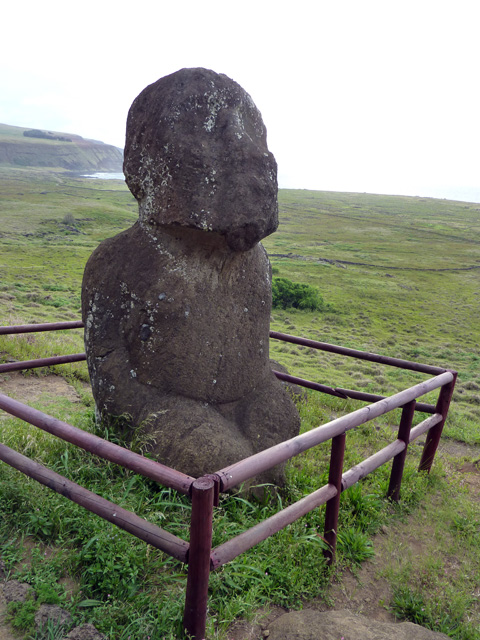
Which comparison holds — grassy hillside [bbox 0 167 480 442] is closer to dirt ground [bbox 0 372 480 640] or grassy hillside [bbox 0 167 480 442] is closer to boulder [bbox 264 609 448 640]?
dirt ground [bbox 0 372 480 640]

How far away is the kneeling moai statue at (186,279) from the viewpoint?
372 centimetres

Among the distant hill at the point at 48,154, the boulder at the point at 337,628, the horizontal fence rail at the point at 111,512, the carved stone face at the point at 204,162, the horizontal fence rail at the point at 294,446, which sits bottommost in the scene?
the boulder at the point at 337,628

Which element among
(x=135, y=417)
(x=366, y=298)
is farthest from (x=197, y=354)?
(x=366, y=298)

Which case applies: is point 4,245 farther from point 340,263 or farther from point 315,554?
point 315,554

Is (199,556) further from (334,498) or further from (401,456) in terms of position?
(401,456)

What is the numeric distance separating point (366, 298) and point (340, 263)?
9.31 m

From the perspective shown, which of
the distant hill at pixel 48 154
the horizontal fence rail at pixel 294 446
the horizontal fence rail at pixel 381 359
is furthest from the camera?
the distant hill at pixel 48 154

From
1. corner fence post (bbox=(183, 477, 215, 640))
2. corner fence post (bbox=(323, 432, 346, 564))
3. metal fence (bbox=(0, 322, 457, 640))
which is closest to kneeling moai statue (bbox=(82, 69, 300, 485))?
corner fence post (bbox=(323, 432, 346, 564))

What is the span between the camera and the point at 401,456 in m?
4.06

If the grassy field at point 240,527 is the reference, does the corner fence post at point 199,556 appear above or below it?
above

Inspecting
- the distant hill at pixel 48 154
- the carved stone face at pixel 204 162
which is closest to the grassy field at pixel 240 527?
the carved stone face at pixel 204 162

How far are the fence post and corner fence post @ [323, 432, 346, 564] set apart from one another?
102cm

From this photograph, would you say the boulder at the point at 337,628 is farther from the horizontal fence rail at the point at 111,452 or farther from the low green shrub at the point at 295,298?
the low green shrub at the point at 295,298

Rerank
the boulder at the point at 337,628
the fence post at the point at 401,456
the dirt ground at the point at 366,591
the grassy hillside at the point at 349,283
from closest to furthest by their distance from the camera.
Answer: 1. the boulder at the point at 337,628
2. the dirt ground at the point at 366,591
3. the fence post at the point at 401,456
4. the grassy hillside at the point at 349,283
